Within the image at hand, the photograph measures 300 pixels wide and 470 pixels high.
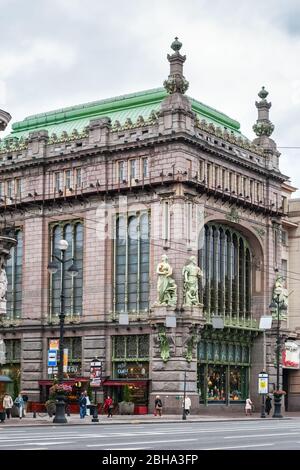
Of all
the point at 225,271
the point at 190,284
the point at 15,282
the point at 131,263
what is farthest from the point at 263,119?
the point at 15,282

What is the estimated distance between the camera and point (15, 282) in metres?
78.7

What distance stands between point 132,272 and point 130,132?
10428 mm

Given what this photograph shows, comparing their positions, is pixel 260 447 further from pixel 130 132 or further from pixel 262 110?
pixel 262 110

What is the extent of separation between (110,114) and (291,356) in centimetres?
2628

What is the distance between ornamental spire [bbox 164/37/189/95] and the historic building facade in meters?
0.10

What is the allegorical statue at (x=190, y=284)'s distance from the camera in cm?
6806

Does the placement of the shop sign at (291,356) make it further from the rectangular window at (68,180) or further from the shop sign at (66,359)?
the rectangular window at (68,180)

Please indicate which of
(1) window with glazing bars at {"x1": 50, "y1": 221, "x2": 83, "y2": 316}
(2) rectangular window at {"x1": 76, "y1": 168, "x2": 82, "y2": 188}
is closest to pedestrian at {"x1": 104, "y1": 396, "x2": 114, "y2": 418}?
(1) window with glazing bars at {"x1": 50, "y1": 221, "x2": 83, "y2": 316}

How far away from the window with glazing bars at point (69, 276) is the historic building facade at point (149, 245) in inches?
4.1

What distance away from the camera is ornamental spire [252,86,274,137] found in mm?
82875

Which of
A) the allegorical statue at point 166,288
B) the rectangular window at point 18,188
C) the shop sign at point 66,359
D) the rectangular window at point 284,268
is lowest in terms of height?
the shop sign at point 66,359

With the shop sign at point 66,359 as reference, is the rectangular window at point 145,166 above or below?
above

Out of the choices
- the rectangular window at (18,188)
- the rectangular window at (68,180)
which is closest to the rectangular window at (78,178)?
the rectangular window at (68,180)
